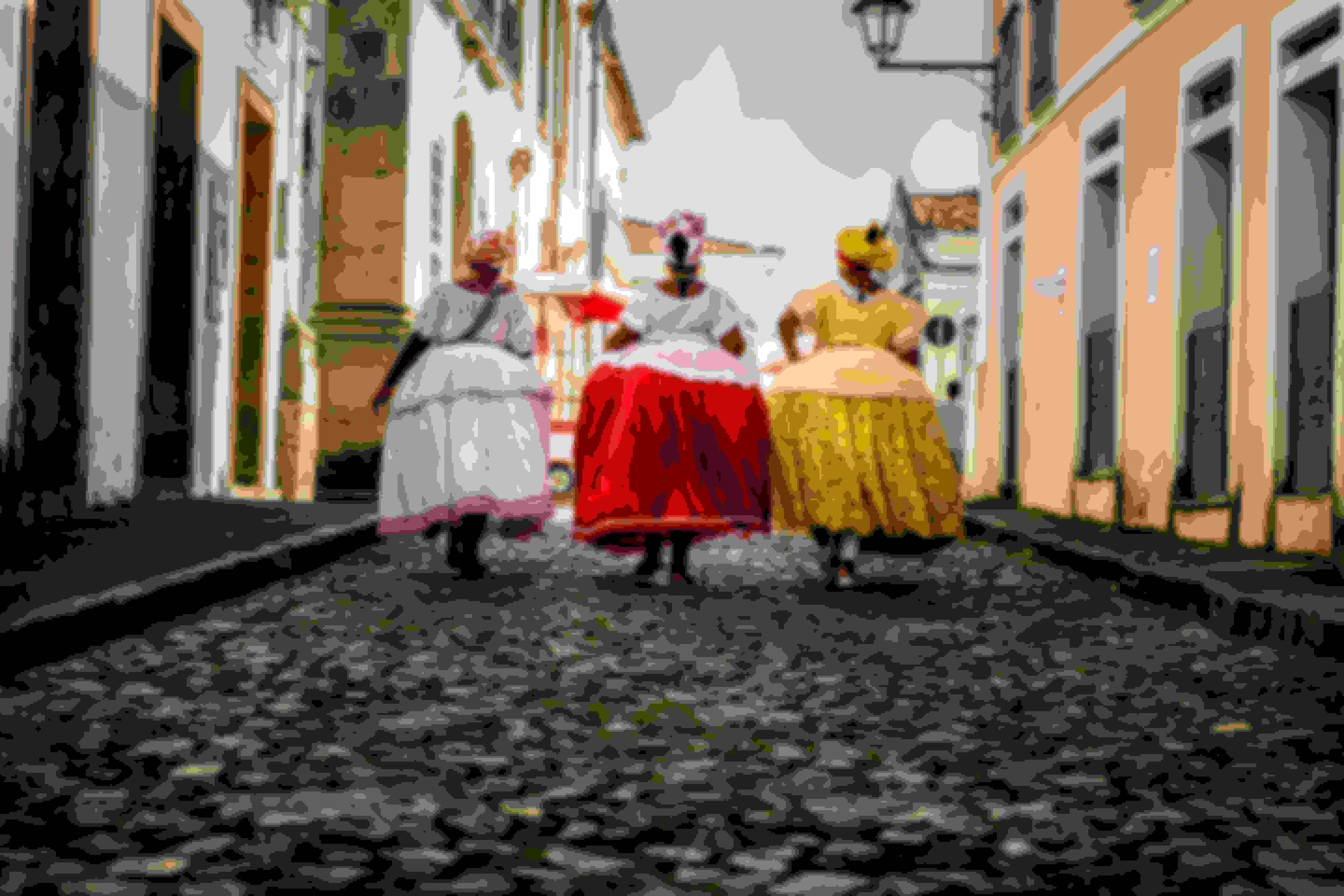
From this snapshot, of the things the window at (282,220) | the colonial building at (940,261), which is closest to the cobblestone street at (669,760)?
the window at (282,220)

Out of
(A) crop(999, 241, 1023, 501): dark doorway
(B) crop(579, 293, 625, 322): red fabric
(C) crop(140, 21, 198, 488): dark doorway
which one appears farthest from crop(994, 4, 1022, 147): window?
(C) crop(140, 21, 198, 488): dark doorway

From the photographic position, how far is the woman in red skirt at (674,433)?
27.6ft

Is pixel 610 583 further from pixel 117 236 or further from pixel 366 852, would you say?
pixel 366 852

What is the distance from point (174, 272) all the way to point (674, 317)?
5485 millimetres

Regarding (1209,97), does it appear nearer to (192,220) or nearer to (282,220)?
(192,220)

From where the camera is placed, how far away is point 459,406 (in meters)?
8.79

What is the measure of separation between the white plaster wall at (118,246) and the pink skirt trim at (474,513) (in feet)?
7.80

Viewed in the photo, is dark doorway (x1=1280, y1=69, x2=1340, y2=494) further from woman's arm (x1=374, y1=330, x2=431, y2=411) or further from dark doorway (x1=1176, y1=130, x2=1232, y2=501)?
woman's arm (x1=374, y1=330, x2=431, y2=411)

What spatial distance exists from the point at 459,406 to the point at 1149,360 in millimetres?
6546

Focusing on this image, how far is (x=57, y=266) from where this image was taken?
9.55 meters

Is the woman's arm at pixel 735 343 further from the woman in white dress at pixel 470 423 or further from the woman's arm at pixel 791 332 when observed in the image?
the woman in white dress at pixel 470 423

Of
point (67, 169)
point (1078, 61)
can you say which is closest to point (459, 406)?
point (67, 169)

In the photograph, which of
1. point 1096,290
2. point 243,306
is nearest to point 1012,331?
point 1096,290

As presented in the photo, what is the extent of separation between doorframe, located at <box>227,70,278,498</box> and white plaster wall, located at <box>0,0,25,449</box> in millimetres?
4952
